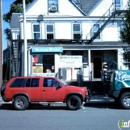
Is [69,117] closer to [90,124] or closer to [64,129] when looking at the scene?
[90,124]

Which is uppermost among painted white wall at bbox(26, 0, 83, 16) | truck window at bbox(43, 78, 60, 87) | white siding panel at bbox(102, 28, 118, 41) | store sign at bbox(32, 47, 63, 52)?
painted white wall at bbox(26, 0, 83, 16)

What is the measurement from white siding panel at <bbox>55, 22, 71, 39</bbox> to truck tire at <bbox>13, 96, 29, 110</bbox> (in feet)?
44.9

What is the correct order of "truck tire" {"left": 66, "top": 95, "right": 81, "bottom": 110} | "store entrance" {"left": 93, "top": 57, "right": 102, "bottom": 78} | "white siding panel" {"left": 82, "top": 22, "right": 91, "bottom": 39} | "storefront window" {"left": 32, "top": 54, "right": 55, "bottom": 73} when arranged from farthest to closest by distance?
"store entrance" {"left": 93, "top": 57, "right": 102, "bottom": 78} < "white siding panel" {"left": 82, "top": 22, "right": 91, "bottom": 39} < "storefront window" {"left": 32, "top": 54, "right": 55, "bottom": 73} < "truck tire" {"left": 66, "top": 95, "right": 81, "bottom": 110}

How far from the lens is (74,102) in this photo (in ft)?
44.4

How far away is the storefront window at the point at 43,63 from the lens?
24719 millimetres

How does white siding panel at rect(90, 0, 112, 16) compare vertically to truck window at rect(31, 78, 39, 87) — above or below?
above

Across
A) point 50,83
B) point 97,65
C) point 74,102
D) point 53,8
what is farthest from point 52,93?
point 53,8

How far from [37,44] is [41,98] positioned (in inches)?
460

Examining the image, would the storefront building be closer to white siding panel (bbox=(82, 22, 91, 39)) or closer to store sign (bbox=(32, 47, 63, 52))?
white siding panel (bbox=(82, 22, 91, 39))

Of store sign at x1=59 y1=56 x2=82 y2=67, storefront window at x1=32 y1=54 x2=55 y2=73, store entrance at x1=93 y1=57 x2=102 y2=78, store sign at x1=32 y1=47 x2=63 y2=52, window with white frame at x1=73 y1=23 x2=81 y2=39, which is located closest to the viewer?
store sign at x1=59 y1=56 x2=82 y2=67

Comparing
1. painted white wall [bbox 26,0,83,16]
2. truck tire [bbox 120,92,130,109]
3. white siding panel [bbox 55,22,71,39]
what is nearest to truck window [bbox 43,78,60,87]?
truck tire [bbox 120,92,130,109]

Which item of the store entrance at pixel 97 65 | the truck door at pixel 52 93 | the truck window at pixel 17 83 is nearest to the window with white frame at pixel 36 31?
the store entrance at pixel 97 65

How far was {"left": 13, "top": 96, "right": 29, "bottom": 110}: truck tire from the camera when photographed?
1353cm

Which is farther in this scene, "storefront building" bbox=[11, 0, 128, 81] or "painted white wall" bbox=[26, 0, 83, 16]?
"painted white wall" bbox=[26, 0, 83, 16]
